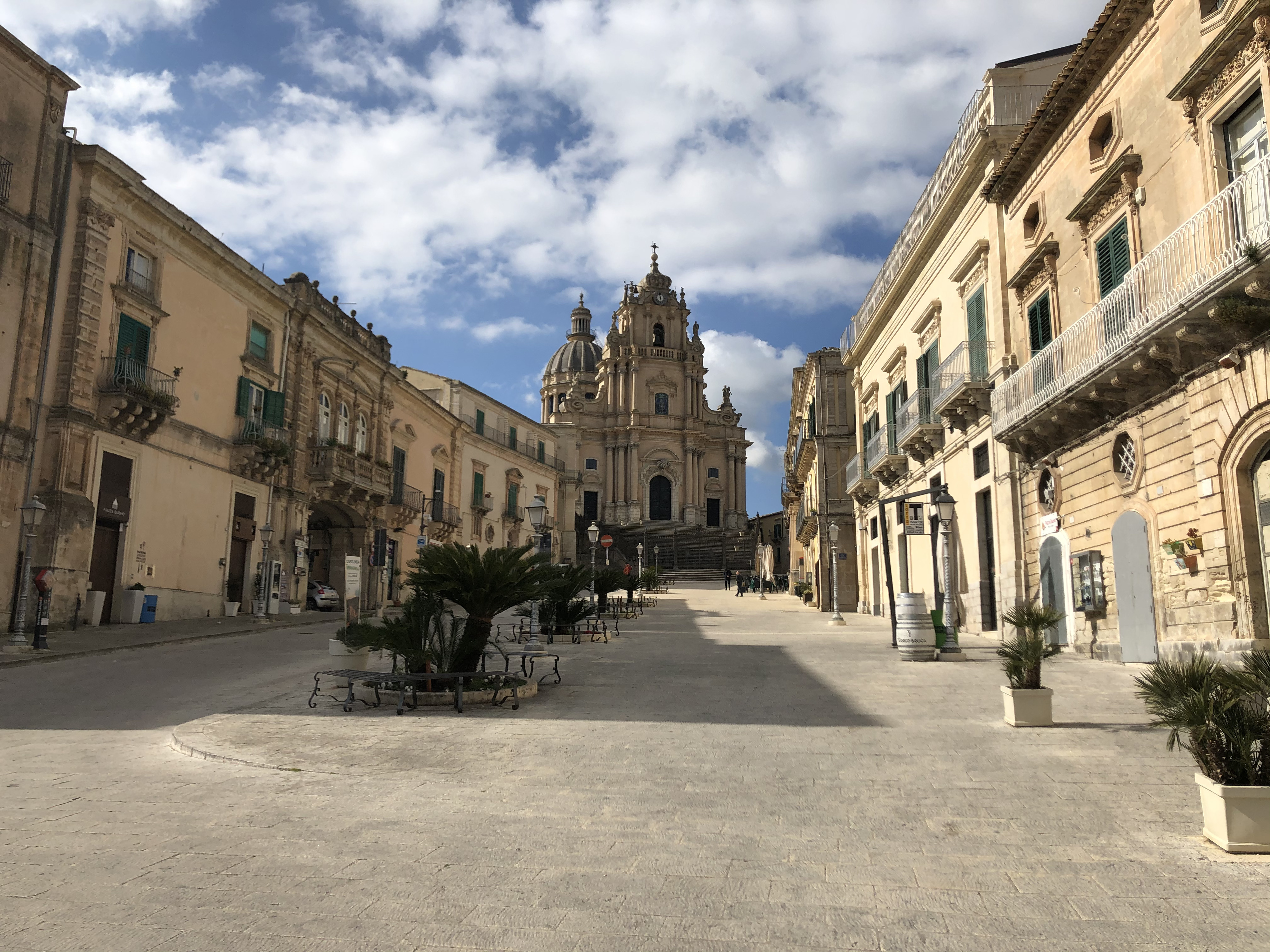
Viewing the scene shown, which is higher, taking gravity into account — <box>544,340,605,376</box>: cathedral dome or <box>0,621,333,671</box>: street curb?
<box>544,340,605,376</box>: cathedral dome

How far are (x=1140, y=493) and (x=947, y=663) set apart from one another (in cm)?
356

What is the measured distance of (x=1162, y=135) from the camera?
1165cm

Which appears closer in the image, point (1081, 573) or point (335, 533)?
point (1081, 573)

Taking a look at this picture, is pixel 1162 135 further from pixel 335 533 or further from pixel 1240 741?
pixel 335 533

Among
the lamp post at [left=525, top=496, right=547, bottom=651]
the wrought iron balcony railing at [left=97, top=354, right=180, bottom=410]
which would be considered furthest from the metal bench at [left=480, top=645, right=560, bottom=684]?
the wrought iron balcony railing at [left=97, top=354, right=180, bottom=410]

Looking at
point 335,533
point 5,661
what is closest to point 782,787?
point 5,661

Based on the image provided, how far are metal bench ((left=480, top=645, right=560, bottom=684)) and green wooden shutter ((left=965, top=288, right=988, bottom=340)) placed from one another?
34.2 feet

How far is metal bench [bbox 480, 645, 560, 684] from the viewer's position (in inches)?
430

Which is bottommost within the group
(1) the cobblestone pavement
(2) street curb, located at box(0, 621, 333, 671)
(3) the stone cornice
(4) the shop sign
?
(1) the cobblestone pavement

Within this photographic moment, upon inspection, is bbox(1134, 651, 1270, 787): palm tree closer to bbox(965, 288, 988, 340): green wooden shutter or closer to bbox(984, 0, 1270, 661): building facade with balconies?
bbox(984, 0, 1270, 661): building facade with balconies

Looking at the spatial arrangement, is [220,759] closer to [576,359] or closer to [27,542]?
[27,542]

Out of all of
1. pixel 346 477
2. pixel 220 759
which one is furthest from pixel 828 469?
pixel 220 759

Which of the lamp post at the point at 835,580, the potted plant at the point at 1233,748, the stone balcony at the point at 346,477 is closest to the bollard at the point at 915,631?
the potted plant at the point at 1233,748

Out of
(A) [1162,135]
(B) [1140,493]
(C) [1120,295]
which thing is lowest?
(B) [1140,493]
